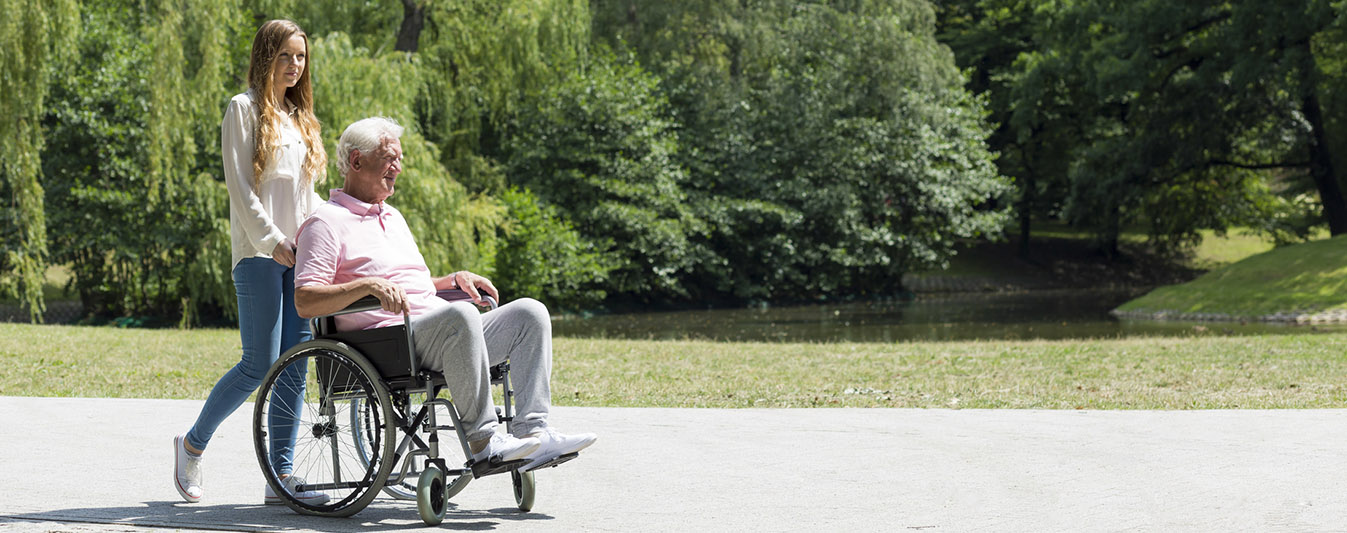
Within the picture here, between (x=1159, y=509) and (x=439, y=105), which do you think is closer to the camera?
(x=1159, y=509)

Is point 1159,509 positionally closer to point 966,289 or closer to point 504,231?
point 504,231

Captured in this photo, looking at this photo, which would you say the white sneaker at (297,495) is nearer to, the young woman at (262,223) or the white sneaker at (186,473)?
the young woman at (262,223)

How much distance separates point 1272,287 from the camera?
79.9 ft

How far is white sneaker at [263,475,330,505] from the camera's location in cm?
442

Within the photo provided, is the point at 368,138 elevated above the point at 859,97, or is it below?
below

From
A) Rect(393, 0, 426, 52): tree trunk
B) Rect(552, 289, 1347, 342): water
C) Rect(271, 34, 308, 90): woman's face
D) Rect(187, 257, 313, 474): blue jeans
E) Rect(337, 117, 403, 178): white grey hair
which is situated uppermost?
Rect(393, 0, 426, 52): tree trunk

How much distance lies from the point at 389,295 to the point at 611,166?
24.4 meters

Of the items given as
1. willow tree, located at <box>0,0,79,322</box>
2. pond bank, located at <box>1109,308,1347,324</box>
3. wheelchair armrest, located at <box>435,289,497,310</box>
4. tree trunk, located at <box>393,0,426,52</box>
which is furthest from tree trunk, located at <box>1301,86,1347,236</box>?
wheelchair armrest, located at <box>435,289,497,310</box>

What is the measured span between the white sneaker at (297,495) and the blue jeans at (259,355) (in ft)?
0.22

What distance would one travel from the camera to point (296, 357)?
4.40 m

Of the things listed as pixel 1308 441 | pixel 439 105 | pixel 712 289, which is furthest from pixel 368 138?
pixel 712 289

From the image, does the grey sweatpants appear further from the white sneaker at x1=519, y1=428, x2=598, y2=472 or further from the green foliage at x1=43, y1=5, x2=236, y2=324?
the green foliage at x1=43, y1=5, x2=236, y2=324

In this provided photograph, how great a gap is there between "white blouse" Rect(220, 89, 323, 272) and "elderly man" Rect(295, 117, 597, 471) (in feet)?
0.94

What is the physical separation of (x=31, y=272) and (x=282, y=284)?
1344cm
